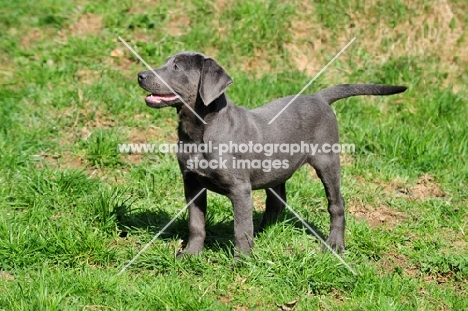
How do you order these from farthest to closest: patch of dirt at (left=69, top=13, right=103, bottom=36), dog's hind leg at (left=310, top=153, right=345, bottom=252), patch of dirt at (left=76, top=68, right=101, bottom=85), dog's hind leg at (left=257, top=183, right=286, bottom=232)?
patch of dirt at (left=69, top=13, right=103, bottom=36) → patch of dirt at (left=76, top=68, right=101, bottom=85) → dog's hind leg at (left=257, top=183, right=286, bottom=232) → dog's hind leg at (left=310, top=153, right=345, bottom=252)

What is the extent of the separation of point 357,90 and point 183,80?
1.54 meters

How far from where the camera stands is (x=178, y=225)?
5.66 metres

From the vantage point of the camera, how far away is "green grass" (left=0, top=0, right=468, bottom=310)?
188 inches

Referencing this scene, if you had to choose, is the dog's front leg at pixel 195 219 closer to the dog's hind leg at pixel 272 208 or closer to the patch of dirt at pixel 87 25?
the dog's hind leg at pixel 272 208

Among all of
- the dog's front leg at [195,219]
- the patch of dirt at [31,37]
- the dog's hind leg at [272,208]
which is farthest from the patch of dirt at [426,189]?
the patch of dirt at [31,37]

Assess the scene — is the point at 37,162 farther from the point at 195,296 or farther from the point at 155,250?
the point at 195,296

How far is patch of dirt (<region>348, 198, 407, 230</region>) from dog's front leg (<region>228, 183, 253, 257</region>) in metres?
1.52

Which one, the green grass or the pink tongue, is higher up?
the pink tongue

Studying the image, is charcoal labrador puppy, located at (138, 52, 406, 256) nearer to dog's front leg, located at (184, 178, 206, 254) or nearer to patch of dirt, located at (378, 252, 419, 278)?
dog's front leg, located at (184, 178, 206, 254)

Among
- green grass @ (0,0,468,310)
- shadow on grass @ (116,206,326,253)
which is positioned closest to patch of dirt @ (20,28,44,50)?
green grass @ (0,0,468,310)

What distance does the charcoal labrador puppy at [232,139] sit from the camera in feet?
15.9

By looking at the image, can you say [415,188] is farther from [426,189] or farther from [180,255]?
[180,255]

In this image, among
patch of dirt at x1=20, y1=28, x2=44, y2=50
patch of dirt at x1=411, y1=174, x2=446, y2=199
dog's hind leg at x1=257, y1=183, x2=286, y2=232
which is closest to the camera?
dog's hind leg at x1=257, y1=183, x2=286, y2=232

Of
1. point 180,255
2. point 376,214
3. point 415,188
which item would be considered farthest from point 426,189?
point 180,255
